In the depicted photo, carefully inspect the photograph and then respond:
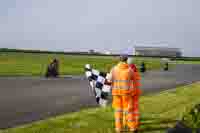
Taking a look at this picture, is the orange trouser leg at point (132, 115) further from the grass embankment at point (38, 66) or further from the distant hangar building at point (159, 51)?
the distant hangar building at point (159, 51)

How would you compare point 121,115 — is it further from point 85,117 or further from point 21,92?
point 21,92

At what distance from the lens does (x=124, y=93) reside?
679 centimetres

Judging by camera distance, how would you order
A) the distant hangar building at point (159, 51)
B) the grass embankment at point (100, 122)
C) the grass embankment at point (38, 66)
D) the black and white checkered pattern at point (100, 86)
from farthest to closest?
the distant hangar building at point (159, 51), the grass embankment at point (38, 66), the black and white checkered pattern at point (100, 86), the grass embankment at point (100, 122)

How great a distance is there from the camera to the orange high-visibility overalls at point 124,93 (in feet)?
22.3

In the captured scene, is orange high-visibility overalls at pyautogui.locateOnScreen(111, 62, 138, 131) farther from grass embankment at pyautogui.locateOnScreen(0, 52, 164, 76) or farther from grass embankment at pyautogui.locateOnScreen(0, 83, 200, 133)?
grass embankment at pyautogui.locateOnScreen(0, 52, 164, 76)

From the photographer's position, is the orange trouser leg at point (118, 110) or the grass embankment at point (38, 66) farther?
the grass embankment at point (38, 66)

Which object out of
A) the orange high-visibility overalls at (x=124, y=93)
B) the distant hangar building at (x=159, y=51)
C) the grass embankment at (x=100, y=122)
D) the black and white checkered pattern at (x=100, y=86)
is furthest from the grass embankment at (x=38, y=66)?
the distant hangar building at (x=159, y=51)

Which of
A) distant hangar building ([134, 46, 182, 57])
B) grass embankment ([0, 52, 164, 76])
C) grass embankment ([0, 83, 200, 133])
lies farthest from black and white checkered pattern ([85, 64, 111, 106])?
distant hangar building ([134, 46, 182, 57])

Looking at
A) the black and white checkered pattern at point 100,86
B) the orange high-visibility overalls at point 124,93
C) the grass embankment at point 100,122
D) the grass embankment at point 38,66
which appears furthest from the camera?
the grass embankment at point 38,66

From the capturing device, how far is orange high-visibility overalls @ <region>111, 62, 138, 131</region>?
6809mm

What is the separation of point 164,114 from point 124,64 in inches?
133

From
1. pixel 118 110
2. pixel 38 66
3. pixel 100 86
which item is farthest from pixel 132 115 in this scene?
pixel 38 66

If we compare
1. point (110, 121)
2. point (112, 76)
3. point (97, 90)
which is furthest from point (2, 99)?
point (112, 76)

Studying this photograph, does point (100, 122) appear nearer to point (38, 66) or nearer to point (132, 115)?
point (132, 115)
